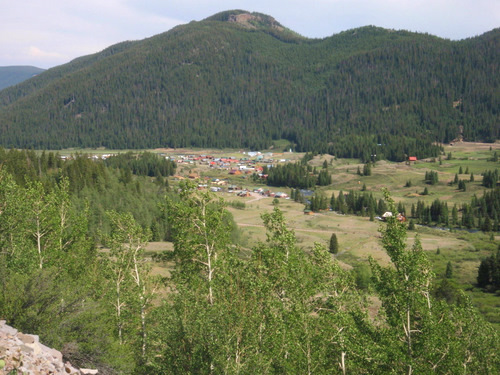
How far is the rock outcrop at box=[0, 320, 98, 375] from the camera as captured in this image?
14.4m

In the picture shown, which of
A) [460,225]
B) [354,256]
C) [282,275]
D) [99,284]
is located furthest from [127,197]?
[460,225]

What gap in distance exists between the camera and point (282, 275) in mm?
23172

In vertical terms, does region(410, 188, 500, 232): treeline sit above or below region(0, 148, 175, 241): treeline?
below

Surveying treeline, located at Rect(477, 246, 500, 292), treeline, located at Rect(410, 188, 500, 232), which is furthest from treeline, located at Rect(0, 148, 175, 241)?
treeline, located at Rect(410, 188, 500, 232)

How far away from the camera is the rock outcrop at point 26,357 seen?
14.4m

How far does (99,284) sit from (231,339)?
1716 centimetres

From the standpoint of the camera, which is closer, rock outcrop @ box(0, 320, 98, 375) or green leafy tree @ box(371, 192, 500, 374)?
rock outcrop @ box(0, 320, 98, 375)

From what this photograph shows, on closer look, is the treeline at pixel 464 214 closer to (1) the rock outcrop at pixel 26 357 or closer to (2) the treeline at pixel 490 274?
(2) the treeline at pixel 490 274

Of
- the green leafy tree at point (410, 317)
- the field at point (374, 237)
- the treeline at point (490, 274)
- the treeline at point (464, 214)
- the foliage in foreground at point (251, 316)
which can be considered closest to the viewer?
the foliage in foreground at point (251, 316)

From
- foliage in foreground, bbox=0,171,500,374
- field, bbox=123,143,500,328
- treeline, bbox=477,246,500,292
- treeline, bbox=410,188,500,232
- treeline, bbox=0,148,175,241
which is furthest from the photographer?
treeline, bbox=410,188,500,232

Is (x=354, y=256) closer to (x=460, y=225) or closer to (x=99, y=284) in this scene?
(x=460, y=225)

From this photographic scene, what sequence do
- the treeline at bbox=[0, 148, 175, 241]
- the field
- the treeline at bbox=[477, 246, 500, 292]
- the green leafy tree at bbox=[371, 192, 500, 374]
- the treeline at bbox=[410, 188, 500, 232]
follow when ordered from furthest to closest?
the treeline at bbox=[410, 188, 500, 232] → the treeline at bbox=[0, 148, 175, 241] → the field → the treeline at bbox=[477, 246, 500, 292] → the green leafy tree at bbox=[371, 192, 500, 374]

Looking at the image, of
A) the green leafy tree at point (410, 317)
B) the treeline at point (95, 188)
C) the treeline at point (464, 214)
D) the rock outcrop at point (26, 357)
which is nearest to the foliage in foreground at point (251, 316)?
the green leafy tree at point (410, 317)

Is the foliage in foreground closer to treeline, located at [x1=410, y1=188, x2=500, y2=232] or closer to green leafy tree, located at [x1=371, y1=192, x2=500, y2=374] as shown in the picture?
green leafy tree, located at [x1=371, y1=192, x2=500, y2=374]
